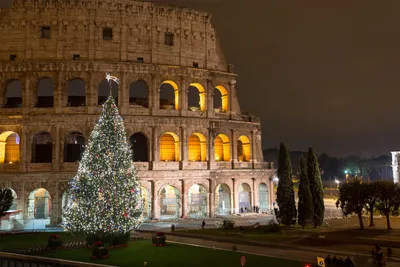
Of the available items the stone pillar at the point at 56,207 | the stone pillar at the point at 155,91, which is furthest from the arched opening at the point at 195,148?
the stone pillar at the point at 56,207

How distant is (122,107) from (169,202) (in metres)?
10.4

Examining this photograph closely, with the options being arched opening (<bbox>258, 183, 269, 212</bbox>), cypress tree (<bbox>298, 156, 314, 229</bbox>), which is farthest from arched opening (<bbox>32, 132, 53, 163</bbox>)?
cypress tree (<bbox>298, 156, 314, 229</bbox>)

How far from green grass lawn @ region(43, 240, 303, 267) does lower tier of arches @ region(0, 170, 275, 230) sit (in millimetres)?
10658

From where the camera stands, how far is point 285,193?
30.5 meters

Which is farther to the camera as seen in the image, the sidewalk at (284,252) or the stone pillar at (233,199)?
the stone pillar at (233,199)

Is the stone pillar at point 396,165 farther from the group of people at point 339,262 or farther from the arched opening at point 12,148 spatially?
the arched opening at point 12,148

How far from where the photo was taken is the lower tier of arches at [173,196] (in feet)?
106

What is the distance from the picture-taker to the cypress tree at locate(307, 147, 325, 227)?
30.4 m

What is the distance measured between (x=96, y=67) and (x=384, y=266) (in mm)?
27900

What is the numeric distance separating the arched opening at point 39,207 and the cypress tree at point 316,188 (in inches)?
889

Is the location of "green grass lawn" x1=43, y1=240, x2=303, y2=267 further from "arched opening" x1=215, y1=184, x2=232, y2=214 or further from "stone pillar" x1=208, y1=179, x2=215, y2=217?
"arched opening" x1=215, y1=184, x2=232, y2=214

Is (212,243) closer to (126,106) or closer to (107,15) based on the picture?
(126,106)

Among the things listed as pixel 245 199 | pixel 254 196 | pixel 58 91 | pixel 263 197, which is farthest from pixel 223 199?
pixel 58 91

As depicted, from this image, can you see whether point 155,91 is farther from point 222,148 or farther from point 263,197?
point 263,197
